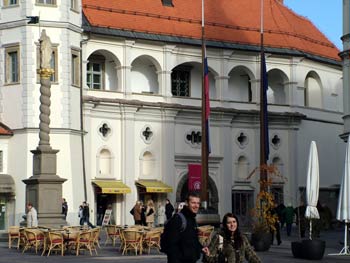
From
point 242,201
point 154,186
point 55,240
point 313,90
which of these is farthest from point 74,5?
point 55,240

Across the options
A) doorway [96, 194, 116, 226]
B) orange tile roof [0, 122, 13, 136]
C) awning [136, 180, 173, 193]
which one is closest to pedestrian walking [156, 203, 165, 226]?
awning [136, 180, 173, 193]

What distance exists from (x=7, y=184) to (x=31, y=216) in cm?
1839

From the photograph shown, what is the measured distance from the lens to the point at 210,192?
58.5m

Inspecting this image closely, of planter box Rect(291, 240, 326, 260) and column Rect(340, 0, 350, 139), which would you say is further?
column Rect(340, 0, 350, 139)

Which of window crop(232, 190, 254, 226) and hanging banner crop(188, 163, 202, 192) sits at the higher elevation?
hanging banner crop(188, 163, 202, 192)

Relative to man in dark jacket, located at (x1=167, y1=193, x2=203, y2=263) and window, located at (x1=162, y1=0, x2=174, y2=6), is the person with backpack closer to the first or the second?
man in dark jacket, located at (x1=167, y1=193, x2=203, y2=263)

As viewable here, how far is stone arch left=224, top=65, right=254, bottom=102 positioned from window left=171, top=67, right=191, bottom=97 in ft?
10.3

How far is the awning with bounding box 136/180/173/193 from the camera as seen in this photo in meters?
54.7

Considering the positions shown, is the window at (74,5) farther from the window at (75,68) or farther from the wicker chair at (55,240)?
the wicker chair at (55,240)

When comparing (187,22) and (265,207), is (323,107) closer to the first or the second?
(187,22)

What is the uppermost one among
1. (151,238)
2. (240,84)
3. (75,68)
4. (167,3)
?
(167,3)

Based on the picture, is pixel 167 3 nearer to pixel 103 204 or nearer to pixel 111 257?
pixel 103 204

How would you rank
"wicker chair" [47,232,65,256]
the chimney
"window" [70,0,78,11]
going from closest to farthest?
"wicker chair" [47,232,65,256]
"window" [70,0,78,11]
the chimney

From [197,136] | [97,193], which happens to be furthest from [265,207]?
[197,136]
